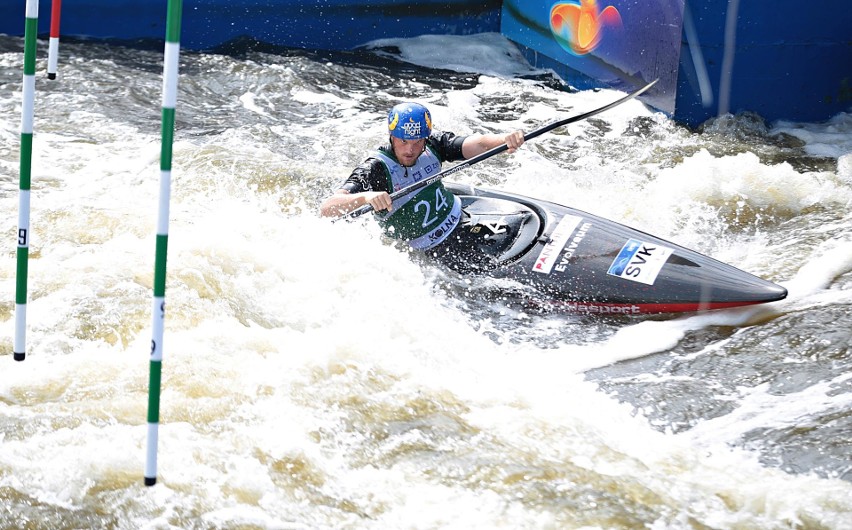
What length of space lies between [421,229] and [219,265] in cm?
117

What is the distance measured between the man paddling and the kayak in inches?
0.7

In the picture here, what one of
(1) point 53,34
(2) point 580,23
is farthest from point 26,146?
(2) point 580,23

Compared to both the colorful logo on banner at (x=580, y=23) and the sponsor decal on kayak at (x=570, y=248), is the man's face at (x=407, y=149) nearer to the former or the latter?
the sponsor decal on kayak at (x=570, y=248)

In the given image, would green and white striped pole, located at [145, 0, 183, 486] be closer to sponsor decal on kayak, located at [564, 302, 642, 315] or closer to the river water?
the river water

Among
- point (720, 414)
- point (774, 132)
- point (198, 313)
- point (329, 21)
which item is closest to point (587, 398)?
point (720, 414)

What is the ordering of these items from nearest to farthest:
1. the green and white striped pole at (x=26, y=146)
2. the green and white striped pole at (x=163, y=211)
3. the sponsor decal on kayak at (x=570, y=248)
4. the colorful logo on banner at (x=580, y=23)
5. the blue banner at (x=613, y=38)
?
the green and white striped pole at (x=163, y=211) → the green and white striped pole at (x=26, y=146) → the sponsor decal on kayak at (x=570, y=248) → the blue banner at (x=613, y=38) → the colorful logo on banner at (x=580, y=23)

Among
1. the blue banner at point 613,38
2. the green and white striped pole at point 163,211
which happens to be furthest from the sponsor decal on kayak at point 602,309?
the blue banner at point 613,38

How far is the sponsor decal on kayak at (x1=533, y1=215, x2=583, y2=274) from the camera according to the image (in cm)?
500

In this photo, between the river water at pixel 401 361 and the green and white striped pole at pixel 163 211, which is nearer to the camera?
the green and white striped pole at pixel 163 211

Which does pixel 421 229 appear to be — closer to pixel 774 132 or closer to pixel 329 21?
pixel 774 132

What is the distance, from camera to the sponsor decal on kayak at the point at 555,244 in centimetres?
500

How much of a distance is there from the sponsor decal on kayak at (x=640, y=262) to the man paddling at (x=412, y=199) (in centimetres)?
70

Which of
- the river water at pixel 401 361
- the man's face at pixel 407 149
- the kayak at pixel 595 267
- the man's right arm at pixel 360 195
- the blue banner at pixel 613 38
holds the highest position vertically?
the blue banner at pixel 613 38

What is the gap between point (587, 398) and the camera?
406 cm
